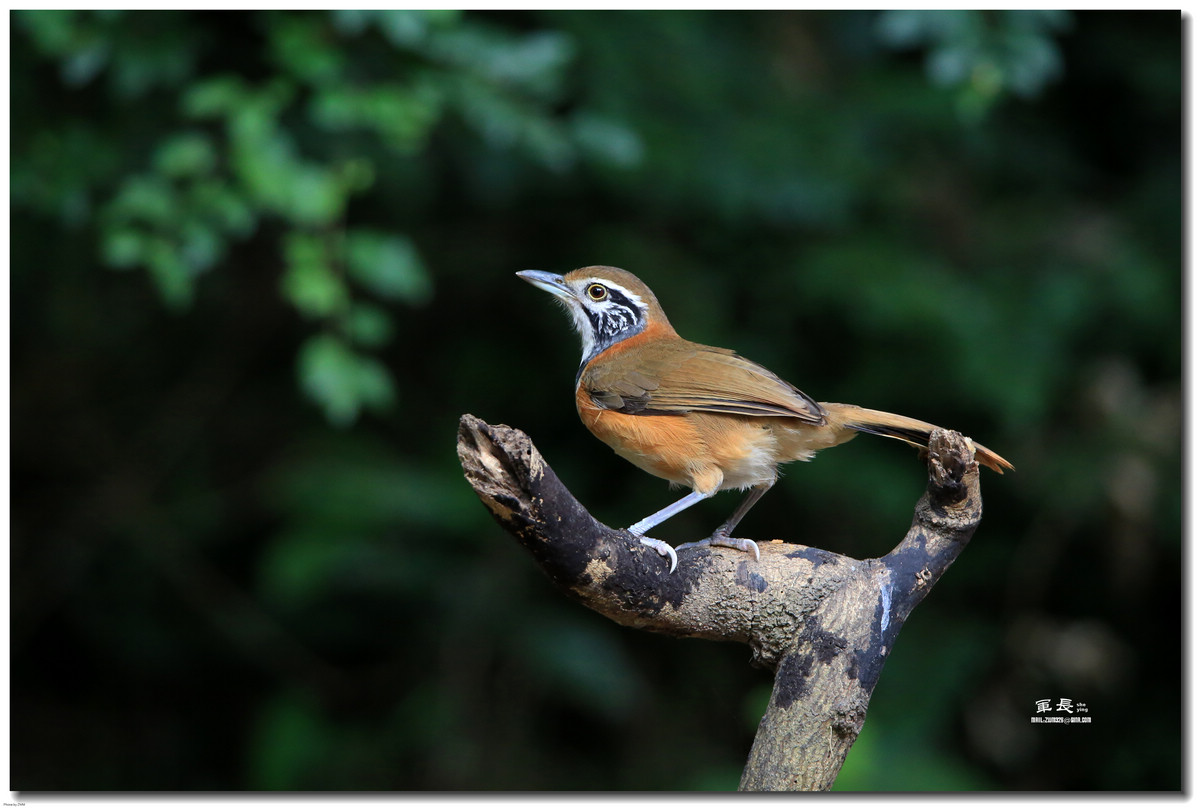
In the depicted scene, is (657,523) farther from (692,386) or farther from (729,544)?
(692,386)

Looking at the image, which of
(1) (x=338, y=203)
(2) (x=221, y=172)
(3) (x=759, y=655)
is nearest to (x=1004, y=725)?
(3) (x=759, y=655)

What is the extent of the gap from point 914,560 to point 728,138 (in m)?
3.58

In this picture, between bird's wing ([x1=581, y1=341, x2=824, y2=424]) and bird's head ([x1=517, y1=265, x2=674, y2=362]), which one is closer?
bird's wing ([x1=581, y1=341, x2=824, y2=424])

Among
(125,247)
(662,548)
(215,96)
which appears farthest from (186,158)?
(662,548)

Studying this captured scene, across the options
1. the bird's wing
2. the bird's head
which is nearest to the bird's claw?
the bird's wing

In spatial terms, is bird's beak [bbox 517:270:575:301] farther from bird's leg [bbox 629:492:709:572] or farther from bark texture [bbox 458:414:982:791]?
bark texture [bbox 458:414:982:791]

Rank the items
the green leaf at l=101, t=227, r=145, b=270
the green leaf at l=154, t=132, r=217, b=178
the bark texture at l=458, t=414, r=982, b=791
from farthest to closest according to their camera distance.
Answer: the green leaf at l=154, t=132, r=217, b=178 < the green leaf at l=101, t=227, r=145, b=270 < the bark texture at l=458, t=414, r=982, b=791

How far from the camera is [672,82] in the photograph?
6.37m

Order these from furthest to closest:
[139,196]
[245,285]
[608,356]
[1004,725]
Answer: [245,285]
[1004,725]
[139,196]
[608,356]

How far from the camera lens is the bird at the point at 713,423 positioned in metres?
3.49

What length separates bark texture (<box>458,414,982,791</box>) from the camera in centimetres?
313

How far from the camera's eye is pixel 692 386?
12.1ft

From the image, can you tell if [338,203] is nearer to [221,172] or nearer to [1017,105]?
[221,172]

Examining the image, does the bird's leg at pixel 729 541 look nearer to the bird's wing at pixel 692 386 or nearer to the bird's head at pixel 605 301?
the bird's wing at pixel 692 386
